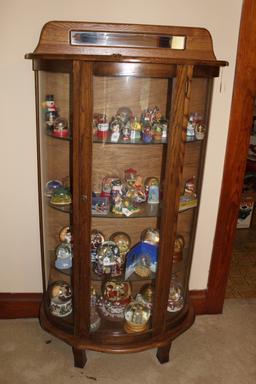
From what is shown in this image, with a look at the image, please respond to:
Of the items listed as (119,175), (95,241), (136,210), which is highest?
(119,175)

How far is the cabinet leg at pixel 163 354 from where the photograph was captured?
1.70m

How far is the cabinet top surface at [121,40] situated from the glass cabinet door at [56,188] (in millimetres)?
158

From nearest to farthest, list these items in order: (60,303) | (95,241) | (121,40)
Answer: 1. (121,40)
2. (95,241)
3. (60,303)

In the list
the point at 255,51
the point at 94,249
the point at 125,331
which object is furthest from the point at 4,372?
the point at 255,51

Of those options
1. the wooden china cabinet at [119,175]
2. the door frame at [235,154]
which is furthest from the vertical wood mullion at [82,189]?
the door frame at [235,154]

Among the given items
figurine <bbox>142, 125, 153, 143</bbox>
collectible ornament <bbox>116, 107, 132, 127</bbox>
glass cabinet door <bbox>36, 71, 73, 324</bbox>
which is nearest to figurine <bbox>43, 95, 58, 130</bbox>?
glass cabinet door <bbox>36, 71, 73, 324</bbox>

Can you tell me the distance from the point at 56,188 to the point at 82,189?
27 cm

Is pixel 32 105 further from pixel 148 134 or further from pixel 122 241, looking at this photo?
pixel 122 241

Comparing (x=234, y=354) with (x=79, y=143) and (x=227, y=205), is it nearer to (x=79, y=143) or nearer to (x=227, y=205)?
(x=227, y=205)

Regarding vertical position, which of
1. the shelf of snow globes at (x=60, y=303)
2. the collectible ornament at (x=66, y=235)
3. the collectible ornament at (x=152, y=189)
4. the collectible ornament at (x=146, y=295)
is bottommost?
the shelf of snow globes at (x=60, y=303)

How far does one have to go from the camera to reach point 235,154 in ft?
5.85

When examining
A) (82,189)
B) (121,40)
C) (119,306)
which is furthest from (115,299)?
(121,40)

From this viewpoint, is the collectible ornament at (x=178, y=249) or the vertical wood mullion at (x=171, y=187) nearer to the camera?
the vertical wood mullion at (x=171, y=187)

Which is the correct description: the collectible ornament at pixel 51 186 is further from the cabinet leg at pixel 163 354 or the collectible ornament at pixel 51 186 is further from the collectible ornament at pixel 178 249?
the cabinet leg at pixel 163 354
